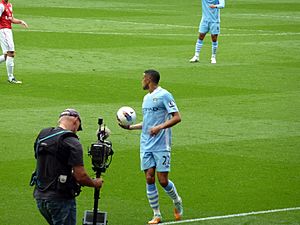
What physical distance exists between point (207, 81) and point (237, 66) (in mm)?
3551

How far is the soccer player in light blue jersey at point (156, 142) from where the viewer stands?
1513 centimetres

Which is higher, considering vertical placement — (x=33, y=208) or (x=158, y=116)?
(x=158, y=116)

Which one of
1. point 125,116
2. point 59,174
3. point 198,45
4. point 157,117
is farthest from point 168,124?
point 198,45

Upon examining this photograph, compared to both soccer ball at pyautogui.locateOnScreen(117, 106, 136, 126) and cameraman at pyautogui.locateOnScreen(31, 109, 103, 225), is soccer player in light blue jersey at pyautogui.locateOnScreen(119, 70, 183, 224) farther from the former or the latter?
cameraman at pyautogui.locateOnScreen(31, 109, 103, 225)

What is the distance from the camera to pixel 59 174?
1189 cm

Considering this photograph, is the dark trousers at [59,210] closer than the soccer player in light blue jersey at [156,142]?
Yes

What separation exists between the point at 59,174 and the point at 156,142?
11.5ft

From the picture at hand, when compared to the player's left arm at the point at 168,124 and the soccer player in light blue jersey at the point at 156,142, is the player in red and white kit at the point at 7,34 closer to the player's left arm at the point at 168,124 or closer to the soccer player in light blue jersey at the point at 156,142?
the soccer player in light blue jersey at the point at 156,142

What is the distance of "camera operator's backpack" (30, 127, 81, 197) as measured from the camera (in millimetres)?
11836

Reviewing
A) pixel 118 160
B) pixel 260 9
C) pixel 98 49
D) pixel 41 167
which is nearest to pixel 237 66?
pixel 98 49

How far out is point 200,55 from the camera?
115 feet

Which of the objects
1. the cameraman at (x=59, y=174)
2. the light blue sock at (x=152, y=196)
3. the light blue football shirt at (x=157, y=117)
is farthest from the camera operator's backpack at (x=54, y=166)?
the light blue football shirt at (x=157, y=117)

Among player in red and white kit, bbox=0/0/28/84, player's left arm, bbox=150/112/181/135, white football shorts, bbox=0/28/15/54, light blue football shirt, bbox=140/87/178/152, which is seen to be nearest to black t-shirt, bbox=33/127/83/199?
player's left arm, bbox=150/112/181/135

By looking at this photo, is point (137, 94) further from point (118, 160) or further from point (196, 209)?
point (196, 209)
